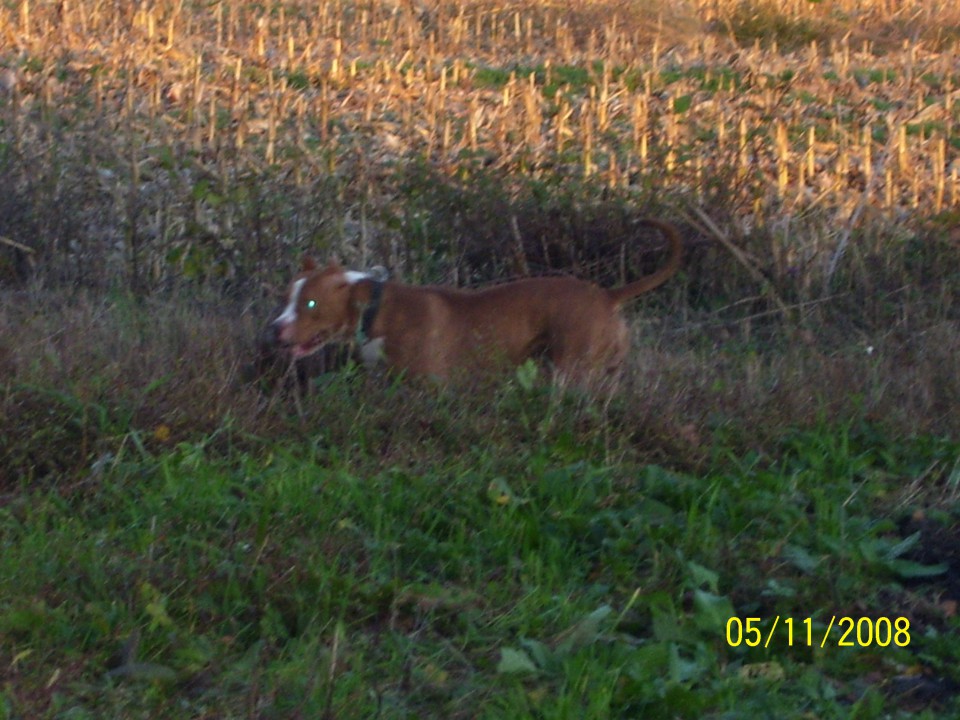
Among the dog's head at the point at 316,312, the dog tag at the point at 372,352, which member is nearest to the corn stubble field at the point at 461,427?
the dog's head at the point at 316,312

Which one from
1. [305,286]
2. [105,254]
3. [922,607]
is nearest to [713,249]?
[305,286]

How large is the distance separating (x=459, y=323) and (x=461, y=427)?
1158 millimetres

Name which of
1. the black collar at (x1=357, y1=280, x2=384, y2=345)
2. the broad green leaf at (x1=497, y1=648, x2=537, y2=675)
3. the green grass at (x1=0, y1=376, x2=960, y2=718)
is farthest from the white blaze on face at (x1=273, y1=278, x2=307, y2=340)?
the broad green leaf at (x1=497, y1=648, x2=537, y2=675)

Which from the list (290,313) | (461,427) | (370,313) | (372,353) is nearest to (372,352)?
(372,353)

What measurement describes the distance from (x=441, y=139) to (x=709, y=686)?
24.4 ft

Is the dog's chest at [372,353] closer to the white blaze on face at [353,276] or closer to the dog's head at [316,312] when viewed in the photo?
the dog's head at [316,312]

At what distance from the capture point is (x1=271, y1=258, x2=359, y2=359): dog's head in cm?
654

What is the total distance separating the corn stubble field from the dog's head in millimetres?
237

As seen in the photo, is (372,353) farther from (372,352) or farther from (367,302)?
(367,302)

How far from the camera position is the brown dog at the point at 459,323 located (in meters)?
6.57

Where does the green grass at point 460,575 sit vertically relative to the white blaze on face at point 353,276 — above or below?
below

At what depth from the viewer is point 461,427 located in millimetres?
5738
